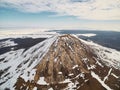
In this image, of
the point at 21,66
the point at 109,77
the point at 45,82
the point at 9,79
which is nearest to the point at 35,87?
the point at 45,82

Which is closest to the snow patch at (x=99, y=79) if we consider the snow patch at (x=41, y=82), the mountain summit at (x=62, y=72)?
the mountain summit at (x=62, y=72)

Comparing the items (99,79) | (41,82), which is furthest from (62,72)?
(99,79)

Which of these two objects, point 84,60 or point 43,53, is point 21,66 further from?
point 84,60

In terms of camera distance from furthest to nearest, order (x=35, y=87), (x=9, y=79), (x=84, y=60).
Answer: (x=84, y=60) → (x=9, y=79) → (x=35, y=87)

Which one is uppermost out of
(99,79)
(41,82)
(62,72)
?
(62,72)

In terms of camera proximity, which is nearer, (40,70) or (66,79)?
(66,79)

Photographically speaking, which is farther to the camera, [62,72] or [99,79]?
[62,72]

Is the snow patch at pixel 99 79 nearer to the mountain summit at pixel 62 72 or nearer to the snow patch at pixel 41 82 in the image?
the mountain summit at pixel 62 72

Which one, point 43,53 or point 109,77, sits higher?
point 43,53

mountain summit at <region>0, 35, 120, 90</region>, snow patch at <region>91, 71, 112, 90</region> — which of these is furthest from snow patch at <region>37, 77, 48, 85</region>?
snow patch at <region>91, 71, 112, 90</region>

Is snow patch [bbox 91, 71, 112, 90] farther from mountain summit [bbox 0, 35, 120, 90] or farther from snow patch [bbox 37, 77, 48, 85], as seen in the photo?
snow patch [bbox 37, 77, 48, 85]

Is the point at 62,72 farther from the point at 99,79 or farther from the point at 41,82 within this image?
the point at 99,79
